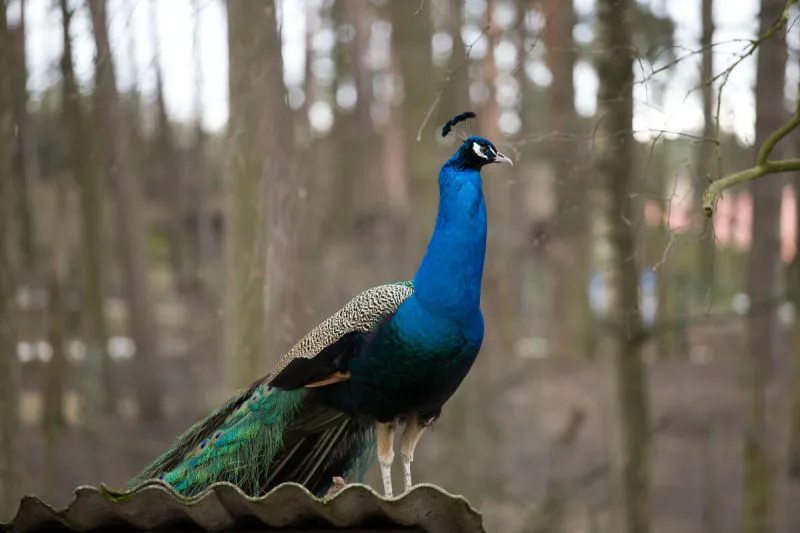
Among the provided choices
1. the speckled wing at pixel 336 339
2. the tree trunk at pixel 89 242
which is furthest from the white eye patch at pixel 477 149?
the tree trunk at pixel 89 242

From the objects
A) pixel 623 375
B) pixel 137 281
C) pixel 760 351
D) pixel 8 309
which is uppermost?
pixel 8 309

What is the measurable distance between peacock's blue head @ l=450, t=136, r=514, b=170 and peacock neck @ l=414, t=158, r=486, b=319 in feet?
0.21

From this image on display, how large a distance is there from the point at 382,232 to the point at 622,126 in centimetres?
1096

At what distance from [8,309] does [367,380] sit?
3.62 meters

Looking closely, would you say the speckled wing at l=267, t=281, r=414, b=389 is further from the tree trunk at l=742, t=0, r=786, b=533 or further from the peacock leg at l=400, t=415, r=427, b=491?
the tree trunk at l=742, t=0, r=786, b=533

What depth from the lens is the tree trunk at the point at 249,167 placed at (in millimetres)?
5027

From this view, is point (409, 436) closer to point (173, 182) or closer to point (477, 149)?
point (477, 149)

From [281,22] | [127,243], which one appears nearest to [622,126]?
[281,22]

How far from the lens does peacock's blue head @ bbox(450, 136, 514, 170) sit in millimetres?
3016

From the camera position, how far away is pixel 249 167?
204 inches

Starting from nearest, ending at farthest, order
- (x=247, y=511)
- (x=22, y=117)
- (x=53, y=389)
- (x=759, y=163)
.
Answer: (x=247, y=511) → (x=759, y=163) → (x=22, y=117) → (x=53, y=389)

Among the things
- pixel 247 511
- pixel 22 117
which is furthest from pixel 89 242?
pixel 247 511

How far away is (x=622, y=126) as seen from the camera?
6.34 meters

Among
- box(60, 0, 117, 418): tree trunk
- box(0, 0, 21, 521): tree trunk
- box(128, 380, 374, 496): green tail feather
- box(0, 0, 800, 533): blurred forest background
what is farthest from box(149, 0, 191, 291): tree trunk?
box(128, 380, 374, 496): green tail feather
